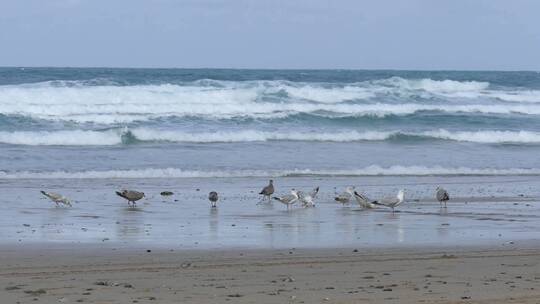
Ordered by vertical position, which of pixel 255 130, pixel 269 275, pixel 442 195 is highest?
pixel 255 130

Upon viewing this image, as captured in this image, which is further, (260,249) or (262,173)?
(262,173)

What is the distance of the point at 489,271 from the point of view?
8.48 meters

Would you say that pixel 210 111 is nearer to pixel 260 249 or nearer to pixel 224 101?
pixel 224 101

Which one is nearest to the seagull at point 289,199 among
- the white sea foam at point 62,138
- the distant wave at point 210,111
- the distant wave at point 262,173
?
the distant wave at point 262,173

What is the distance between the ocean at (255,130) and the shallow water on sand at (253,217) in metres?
2.11

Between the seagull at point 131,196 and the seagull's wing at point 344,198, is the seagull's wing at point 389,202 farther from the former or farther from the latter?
the seagull at point 131,196

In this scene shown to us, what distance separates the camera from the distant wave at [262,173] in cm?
1819

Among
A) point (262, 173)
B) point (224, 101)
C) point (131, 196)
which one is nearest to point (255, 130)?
point (262, 173)

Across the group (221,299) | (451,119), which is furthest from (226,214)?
(451,119)

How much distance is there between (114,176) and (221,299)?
455 inches

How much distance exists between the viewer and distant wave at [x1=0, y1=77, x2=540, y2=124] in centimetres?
3378

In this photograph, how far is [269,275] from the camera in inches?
320

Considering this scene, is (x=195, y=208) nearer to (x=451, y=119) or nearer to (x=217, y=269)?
(x=217, y=269)

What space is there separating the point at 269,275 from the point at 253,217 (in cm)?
456
